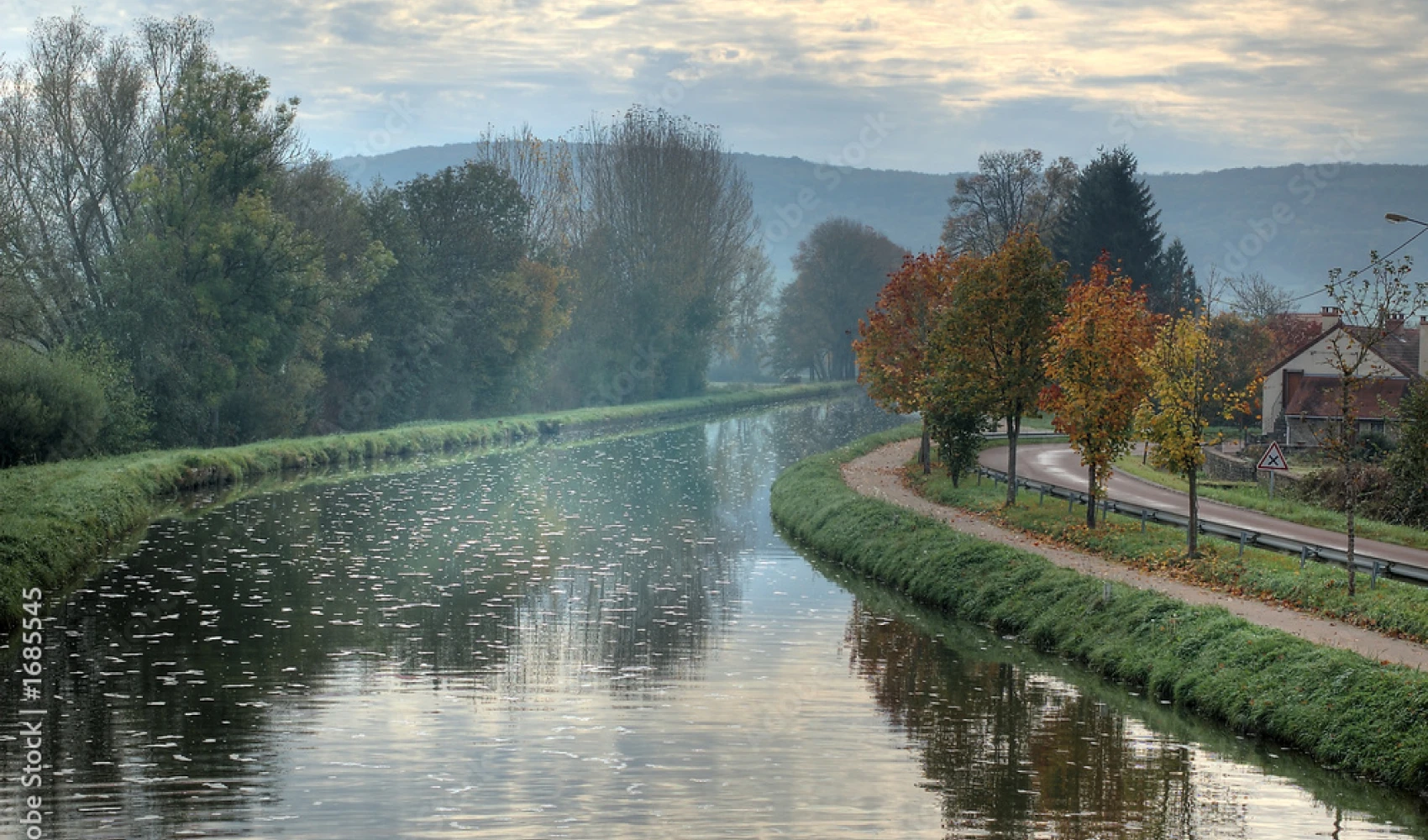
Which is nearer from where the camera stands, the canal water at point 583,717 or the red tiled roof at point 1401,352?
the canal water at point 583,717

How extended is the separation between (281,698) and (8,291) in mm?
36778

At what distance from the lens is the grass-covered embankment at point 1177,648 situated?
57.9ft

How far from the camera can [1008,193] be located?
96.7 meters

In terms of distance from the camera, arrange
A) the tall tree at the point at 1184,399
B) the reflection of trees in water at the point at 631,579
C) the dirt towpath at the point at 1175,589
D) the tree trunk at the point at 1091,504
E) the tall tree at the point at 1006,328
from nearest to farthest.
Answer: the dirt towpath at the point at 1175,589, the reflection of trees in water at the point at 631,579, the tall tree at the point at 1184,399, the tree trunk at the point at 1091,504, the tall tree at the point at 1006,328

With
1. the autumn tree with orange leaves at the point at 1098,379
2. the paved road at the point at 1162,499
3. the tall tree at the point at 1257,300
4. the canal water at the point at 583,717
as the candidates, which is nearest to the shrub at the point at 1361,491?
the paved road at the point at 1162,499

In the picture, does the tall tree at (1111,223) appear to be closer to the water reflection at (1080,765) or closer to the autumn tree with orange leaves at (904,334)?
the autumn tree with orange leaves at (904,334)

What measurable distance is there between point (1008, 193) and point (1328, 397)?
38.4 metres

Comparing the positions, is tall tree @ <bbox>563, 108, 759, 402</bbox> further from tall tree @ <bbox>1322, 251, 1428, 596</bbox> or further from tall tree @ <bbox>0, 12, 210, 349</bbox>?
tall tree @ <bbox>1322, 251, 1428, 596</bbox>

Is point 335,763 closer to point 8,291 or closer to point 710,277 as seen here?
point 8,291

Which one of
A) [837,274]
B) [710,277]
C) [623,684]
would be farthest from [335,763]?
[837,274]

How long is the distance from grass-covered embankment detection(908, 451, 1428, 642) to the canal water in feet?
14.5

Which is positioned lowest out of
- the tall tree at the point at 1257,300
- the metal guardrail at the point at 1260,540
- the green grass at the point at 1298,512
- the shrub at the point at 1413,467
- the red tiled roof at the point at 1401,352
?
the green grass at the point at 1298,512

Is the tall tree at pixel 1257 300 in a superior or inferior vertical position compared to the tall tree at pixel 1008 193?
inferior

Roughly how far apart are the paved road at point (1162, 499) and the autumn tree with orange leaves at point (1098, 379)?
100 inches
